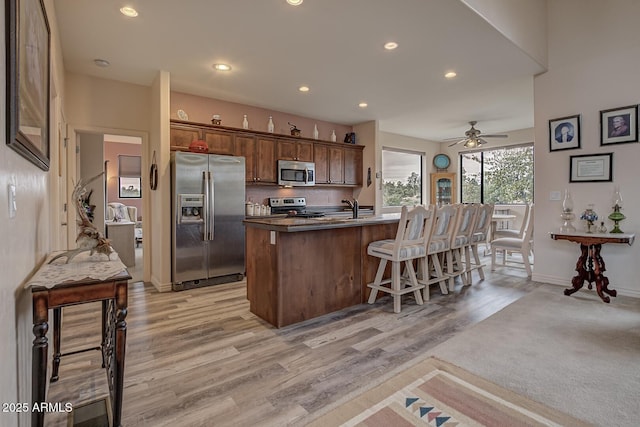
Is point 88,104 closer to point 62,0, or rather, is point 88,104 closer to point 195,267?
point 62,0

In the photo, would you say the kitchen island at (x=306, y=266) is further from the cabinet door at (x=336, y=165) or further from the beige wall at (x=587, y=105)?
the cabinet door at (x=336, y=165)

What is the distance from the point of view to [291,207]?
6.18m

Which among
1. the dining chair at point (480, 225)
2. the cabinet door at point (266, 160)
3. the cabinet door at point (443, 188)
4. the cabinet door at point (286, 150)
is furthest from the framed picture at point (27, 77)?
the cabinet door at point (443, 188)

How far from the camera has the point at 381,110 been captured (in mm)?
5988

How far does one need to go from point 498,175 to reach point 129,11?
8049 mm

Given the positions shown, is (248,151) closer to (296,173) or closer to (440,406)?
(296,173)

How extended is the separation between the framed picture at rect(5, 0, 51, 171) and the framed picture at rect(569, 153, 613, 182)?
5.16 metres

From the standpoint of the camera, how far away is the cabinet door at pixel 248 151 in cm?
518

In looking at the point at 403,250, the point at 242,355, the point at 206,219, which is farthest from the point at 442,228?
the point at 206,219

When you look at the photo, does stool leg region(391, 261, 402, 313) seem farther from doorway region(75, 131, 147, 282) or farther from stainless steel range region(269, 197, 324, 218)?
doorway region(75, 131, 147, 282)

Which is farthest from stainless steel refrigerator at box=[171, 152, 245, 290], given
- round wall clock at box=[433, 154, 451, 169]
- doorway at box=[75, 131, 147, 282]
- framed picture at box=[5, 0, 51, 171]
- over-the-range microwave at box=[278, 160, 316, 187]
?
round wall clock at box=[433, 154, 451, 169]

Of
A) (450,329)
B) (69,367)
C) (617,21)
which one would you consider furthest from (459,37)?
(69,367)

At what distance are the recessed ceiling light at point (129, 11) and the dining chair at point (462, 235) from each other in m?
3.75

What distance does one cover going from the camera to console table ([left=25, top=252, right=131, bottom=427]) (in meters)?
1.30
